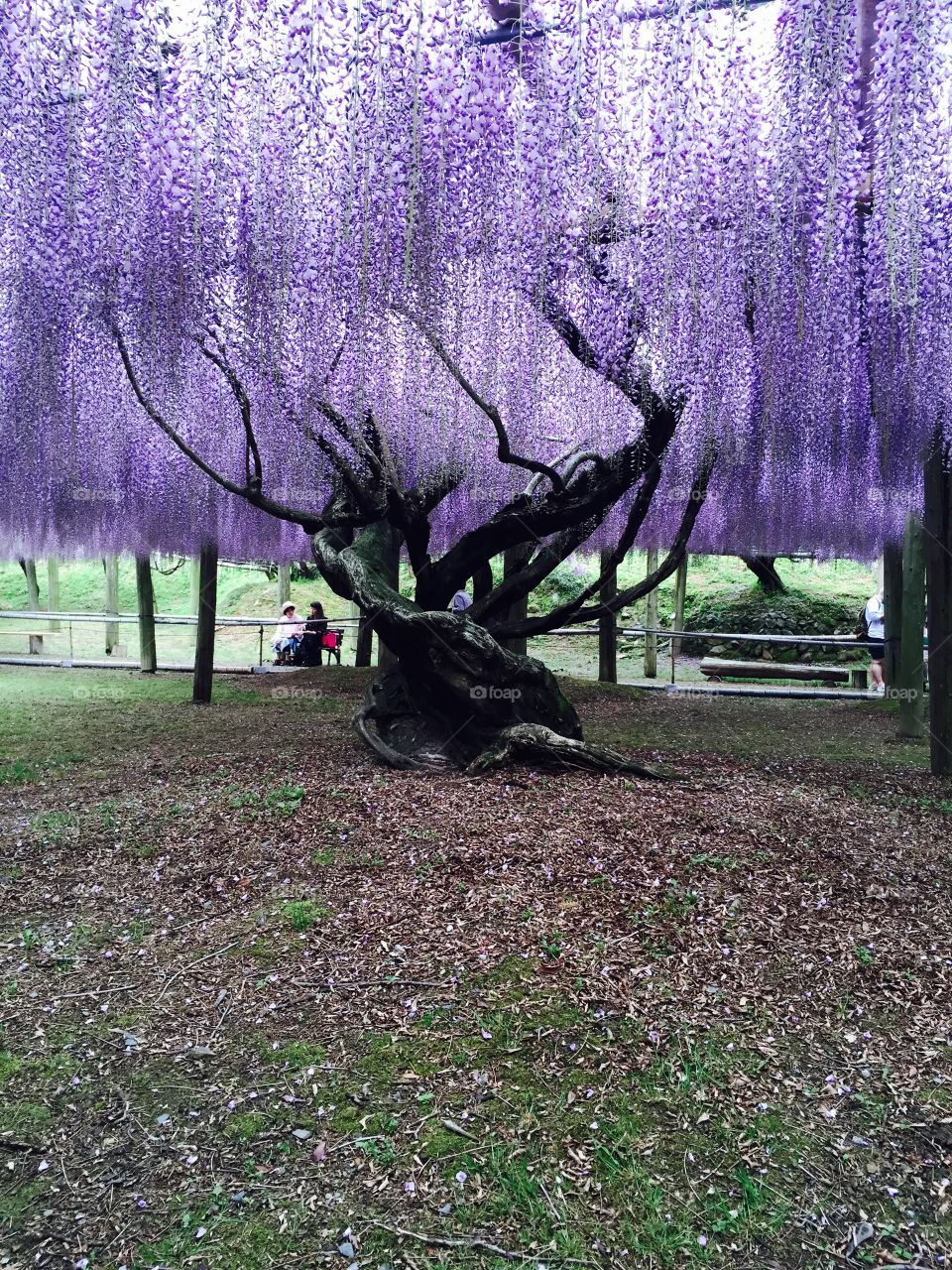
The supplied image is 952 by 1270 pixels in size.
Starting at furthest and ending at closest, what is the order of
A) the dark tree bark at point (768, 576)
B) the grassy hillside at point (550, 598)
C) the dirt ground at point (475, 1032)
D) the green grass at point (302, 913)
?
the dark tree bark at point (768, 576), the grassy hillside at point (550, 598), the green grass at point (302, 913), the dirt ground at point (475, 1032)

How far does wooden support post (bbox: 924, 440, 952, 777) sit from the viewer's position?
16.9 feet

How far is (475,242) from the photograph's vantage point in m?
4.66

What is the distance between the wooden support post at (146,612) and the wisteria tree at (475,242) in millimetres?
3984

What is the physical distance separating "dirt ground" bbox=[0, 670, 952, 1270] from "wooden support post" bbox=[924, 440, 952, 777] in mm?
1371

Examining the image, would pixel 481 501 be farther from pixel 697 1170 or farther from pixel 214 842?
pixel 697 1170

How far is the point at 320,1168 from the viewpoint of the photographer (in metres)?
1.89

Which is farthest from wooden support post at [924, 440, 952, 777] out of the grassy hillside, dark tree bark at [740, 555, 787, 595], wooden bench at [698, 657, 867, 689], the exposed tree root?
dark tree bark at [740, 555, 787, 595]

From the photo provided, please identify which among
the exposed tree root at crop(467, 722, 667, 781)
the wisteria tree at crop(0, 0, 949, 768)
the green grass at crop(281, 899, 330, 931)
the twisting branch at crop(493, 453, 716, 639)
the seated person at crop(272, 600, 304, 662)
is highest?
the wisteria tree at crop(0, 0, 949, 768)

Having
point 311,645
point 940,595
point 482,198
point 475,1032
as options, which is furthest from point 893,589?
point 311,645

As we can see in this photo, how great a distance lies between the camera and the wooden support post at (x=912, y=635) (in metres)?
7.12

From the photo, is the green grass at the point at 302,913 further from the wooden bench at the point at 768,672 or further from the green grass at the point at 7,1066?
the wooden bench at the point at 768,672

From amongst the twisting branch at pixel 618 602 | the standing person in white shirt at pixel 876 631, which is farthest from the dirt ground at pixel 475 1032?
the standing person in white shirt at pixel 876 631

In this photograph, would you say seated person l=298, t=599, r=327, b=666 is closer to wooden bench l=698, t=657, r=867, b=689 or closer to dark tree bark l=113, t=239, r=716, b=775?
wooden bench l=698, t=657, r=867, b=689

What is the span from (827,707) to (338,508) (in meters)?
6.15
